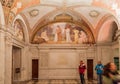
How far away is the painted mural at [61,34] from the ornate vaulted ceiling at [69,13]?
0.45 m

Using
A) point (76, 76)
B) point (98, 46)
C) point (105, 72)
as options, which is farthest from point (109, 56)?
point (105, 72)

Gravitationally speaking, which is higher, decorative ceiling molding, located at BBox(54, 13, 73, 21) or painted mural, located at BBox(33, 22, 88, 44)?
decorative ceiling molding, located at BBox(54, 13, 73, 21)

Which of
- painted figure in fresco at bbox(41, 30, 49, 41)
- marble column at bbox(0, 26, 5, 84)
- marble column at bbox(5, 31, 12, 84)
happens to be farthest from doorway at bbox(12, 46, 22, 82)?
marble column at bbox(0, 26, 5, 84)

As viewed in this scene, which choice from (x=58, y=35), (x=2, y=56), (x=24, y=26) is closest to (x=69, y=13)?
(x=58, y=35)

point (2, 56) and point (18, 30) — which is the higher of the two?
point (18, 30)

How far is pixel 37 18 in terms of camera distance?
1952 cm

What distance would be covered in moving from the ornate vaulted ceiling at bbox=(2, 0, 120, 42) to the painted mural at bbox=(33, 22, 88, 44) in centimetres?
45

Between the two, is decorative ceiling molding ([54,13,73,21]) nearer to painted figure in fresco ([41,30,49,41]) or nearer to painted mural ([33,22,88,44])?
painted mural ([33,22,88,44])

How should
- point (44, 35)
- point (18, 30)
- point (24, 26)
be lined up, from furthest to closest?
1. point (44, 35)
2. point (24, 26)
3. point (18, 30)

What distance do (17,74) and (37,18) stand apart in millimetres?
4718

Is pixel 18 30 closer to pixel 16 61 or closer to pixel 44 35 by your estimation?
pixel 16 61

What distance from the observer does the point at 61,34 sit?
2122 centimetres

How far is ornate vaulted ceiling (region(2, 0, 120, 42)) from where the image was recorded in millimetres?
14492

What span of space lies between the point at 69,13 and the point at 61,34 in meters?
2.54
